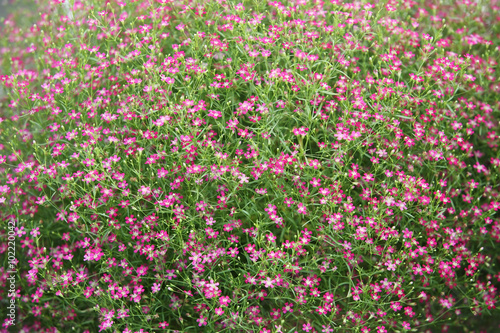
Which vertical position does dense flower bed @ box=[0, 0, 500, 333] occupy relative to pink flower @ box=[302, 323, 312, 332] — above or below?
above

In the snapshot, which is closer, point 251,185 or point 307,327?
point 307,327

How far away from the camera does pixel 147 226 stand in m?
2.61

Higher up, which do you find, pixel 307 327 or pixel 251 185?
pixel 251 185

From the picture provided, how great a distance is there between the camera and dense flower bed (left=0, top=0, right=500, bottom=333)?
106 inches

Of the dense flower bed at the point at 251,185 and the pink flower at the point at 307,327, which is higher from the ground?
the dense flower bed at the point at 251,185

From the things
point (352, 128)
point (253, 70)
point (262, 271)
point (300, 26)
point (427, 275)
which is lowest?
point (427, 275)

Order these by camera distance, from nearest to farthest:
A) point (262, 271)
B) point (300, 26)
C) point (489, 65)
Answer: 1. point (262, 271)
2. point (300, 26)
3. point (489, 65)

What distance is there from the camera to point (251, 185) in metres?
2.92

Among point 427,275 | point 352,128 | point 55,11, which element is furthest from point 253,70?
point 55,11

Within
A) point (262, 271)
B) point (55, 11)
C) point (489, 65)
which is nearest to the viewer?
point (262, 271)

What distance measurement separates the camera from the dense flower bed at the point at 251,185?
8.86 ft

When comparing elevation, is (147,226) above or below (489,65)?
below

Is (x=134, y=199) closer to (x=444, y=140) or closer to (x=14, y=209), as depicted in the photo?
(x=14, y=209)

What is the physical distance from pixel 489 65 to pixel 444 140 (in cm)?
81
